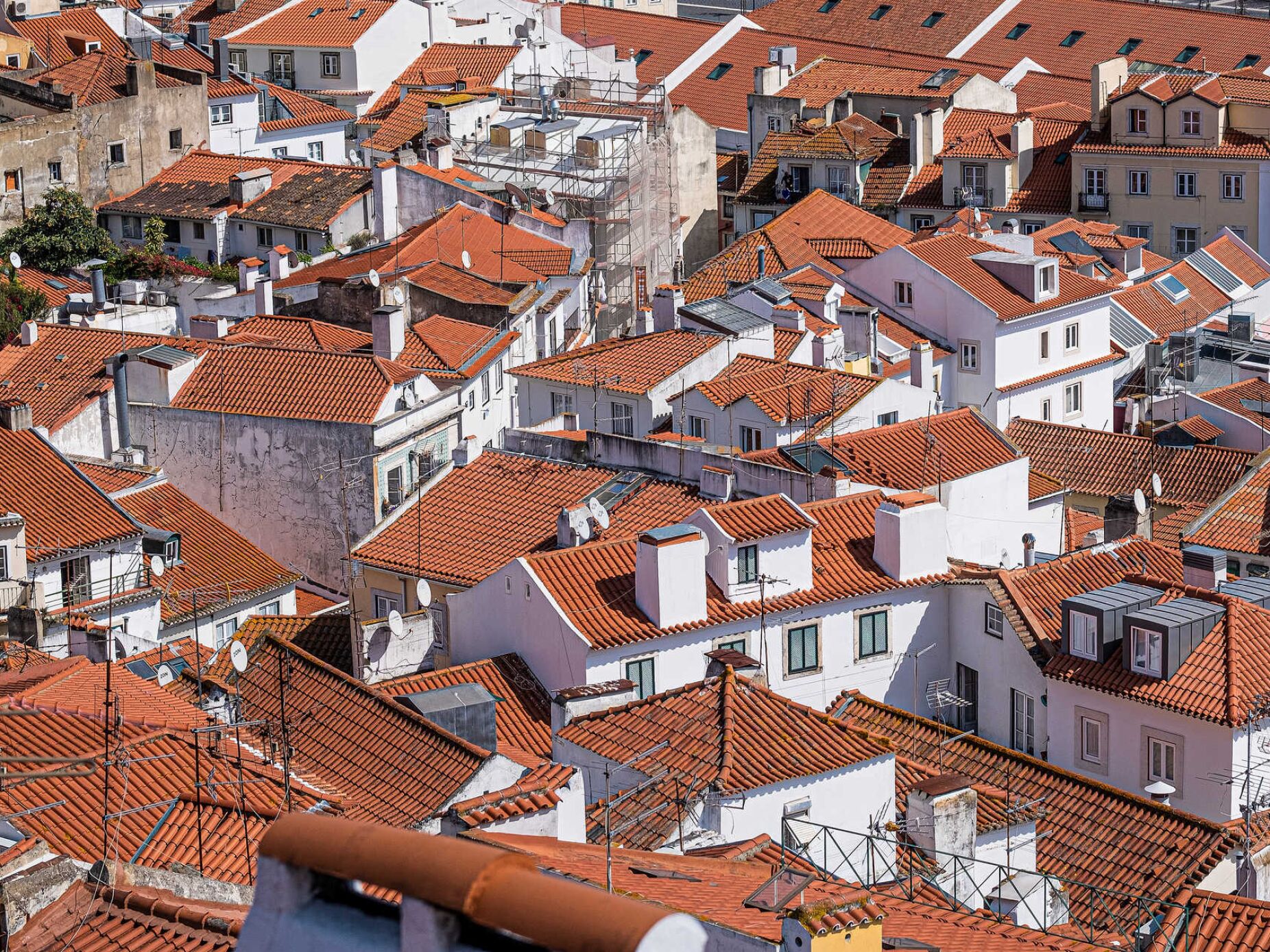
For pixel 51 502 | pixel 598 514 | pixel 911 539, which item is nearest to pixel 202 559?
pixel 51 502

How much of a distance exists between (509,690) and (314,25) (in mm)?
57201

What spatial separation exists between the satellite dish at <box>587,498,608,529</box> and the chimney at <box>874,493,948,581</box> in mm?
3951

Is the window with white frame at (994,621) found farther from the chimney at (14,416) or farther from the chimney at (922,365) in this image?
the chimney at (14,416)

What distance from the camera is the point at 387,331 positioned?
4406 centimetres

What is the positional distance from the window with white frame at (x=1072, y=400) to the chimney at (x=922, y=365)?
5162 millimetres

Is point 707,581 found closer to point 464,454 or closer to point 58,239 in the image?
point 464,454

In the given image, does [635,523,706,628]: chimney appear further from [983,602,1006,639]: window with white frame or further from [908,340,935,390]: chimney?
[908,340,935,390]: chimney

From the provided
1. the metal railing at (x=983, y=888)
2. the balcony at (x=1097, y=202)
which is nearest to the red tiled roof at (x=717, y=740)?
the metal railing at (x=983, y=888)

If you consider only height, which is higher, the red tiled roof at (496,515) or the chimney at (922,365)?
the red tiled roof at (496,515)

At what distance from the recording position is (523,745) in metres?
27.2

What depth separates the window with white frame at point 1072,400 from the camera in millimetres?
50125

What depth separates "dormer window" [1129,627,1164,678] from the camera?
88.7ft

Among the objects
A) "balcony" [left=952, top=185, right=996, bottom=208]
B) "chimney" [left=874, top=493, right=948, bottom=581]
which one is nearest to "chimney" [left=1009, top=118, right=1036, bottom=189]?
"balcony" [left=952, top=185, right=996, bottom=208]

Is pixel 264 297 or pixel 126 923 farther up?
pixel 126 923
